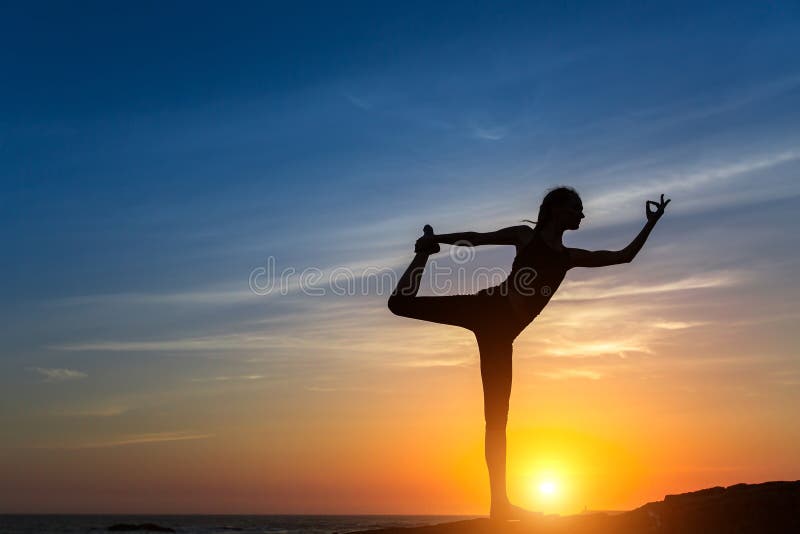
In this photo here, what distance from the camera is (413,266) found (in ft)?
23.2

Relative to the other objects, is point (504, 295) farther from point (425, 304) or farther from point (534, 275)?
point (425, 304)

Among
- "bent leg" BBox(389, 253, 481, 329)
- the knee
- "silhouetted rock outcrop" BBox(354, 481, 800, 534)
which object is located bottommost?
"silhouetted rock outcrop" BBox(354, 481, 800, 534)

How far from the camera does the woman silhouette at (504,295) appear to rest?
7.11 meters

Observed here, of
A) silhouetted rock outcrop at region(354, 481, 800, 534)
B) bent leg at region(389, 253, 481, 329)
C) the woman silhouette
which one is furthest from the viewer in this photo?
the woman silhouette

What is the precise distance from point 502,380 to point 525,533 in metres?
1.35

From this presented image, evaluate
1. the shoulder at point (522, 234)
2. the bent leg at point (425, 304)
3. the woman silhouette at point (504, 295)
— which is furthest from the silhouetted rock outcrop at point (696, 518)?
the shoulder at point (522, 234)

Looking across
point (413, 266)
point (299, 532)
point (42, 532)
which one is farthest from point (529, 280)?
point (42, 532)

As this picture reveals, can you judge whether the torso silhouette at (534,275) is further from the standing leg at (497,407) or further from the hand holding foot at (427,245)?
the hand holding foot at (427,245)

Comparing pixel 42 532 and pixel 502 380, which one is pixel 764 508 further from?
pixel 42 532

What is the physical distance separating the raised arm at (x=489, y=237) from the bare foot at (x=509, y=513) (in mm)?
2404

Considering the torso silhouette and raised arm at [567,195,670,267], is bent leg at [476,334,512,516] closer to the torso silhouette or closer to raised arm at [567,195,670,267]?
the torso silhouette

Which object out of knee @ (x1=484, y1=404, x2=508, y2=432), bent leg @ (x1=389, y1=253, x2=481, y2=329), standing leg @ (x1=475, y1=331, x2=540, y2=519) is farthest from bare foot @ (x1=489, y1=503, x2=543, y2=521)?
bent leg @ (x1=389, y1=253, x2=481, y2=329)

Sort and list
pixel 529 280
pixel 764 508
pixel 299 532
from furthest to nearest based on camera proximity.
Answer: pixel 299 532 → pixel 529 280 → pixel 764 508

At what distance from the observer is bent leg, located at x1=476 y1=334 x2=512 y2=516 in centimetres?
714
